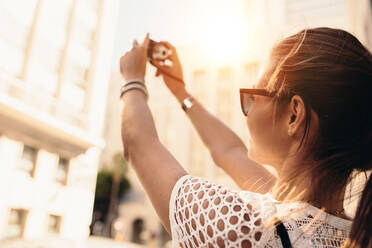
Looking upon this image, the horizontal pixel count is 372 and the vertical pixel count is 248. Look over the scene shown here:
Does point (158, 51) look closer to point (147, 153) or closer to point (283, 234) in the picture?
point (147, 153)

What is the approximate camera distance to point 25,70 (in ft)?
2.13

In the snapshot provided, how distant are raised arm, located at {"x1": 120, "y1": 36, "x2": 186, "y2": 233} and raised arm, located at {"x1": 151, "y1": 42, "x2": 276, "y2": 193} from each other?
0.25 metres

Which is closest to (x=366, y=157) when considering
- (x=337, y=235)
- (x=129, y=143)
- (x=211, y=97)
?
(x=337, y=235)

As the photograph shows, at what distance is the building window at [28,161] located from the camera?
0.62 m

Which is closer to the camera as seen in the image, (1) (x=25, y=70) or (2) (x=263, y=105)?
(2) (x=263, y=105)

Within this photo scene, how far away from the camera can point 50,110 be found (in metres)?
0.73

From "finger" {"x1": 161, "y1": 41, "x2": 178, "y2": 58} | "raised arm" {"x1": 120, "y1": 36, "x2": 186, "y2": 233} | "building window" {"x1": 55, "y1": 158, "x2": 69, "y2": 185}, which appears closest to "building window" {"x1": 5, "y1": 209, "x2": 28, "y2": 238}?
"building window" {"x1": 55, "y1": 158, "x2": 69, "y2": 185}

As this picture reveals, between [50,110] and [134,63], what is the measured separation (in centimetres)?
36

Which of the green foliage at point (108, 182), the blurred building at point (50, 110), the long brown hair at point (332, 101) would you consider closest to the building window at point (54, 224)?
the blurred building at point (50, 110)

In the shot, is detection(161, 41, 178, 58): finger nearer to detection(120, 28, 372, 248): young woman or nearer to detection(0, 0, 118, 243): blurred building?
detection(120, 28, 372, 248): young woman

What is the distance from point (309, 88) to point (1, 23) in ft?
1.97

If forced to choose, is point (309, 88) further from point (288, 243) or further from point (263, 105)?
point (288, 243)

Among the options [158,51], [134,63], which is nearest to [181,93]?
[158,51]

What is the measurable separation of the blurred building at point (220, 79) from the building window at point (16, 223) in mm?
350
